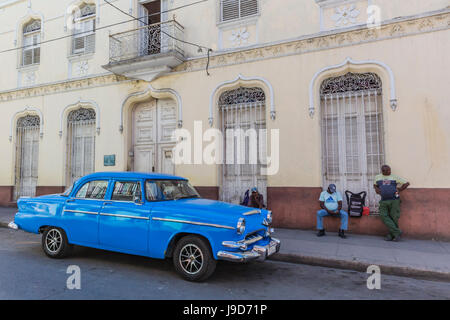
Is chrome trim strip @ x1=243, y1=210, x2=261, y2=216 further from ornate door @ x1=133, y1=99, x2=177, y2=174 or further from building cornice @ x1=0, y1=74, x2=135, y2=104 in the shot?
building cornice @ x1=0, y1=74, x2=135, y2=104

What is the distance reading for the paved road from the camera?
14.0 feet

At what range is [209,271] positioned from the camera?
4656mm

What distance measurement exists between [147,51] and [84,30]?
11.9ft

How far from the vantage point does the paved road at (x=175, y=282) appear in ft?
14.0

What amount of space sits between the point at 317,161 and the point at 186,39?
19.5ft

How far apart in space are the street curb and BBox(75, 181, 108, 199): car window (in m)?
3.61

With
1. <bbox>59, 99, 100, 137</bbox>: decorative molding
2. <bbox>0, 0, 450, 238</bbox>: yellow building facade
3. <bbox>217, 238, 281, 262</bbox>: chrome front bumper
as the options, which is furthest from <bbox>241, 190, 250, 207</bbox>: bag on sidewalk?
<bbox>59, 99, 100, 137</bbox>: decorative molding

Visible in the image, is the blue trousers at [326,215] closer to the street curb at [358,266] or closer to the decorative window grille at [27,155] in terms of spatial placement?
the street curb at [358,266]

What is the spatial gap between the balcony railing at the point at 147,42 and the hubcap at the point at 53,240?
20.9ft

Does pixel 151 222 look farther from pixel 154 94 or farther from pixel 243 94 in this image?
pixel 154 94

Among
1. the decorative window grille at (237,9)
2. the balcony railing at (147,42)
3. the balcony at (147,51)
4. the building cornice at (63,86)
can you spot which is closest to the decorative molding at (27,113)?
the building cornice at (63,86)

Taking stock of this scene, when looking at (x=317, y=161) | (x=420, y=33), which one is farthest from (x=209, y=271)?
(x=420, y=33)

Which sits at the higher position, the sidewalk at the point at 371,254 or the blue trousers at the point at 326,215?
the blue trousers at the point at 326,215

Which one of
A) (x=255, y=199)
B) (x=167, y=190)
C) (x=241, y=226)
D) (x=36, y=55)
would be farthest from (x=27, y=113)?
(x=241, y=226)
